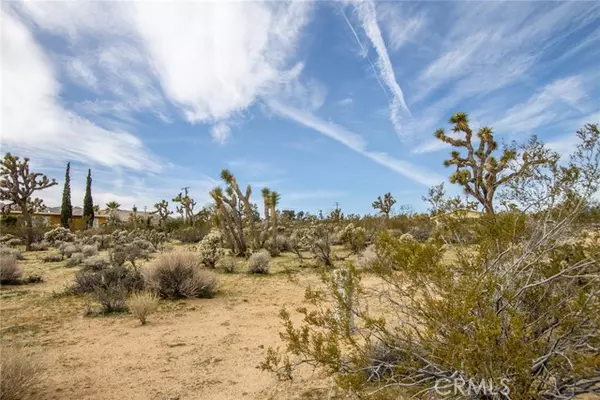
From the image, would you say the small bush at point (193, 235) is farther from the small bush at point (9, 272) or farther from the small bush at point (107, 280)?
the small bush at point (107, 280)

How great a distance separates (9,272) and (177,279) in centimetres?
545

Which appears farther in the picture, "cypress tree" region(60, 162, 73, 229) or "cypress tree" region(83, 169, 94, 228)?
"cypress tree" region(83, 169, 94, 228)

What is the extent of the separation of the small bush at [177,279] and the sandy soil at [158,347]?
0.45 metres

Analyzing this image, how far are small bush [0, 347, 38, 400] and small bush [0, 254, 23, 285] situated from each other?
8.25m

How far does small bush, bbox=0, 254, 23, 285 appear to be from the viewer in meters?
10.6

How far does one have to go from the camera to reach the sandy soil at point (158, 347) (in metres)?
4.23

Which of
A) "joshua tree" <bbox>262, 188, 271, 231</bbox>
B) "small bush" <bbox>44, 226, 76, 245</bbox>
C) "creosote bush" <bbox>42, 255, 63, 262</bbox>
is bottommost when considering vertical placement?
"creosote bush" <bbox>42, 255, 63, 262</bbox>

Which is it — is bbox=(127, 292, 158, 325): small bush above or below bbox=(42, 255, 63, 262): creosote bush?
below

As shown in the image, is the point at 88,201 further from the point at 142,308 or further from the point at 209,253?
the point at 142,308

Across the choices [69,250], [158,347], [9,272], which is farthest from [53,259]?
[158,347]

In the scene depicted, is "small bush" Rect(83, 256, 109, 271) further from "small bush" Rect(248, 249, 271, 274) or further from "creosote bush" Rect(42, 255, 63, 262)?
"creosote bush" Rect(42, 255, 63, 262)

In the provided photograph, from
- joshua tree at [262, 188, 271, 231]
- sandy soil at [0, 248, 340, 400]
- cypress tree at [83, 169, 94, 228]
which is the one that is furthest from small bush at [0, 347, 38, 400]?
cypress tree at [83, 169, 94, 228]

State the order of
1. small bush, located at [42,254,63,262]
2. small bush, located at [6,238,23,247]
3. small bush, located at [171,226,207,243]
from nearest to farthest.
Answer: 1. small bush, located at [42,254,63,262]
2. small bush, located at [6,238,23,247]
3. small bush, located at [171,226,207,243]

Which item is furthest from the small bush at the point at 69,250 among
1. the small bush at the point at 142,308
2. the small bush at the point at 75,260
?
the small bush at the point at 142,308
